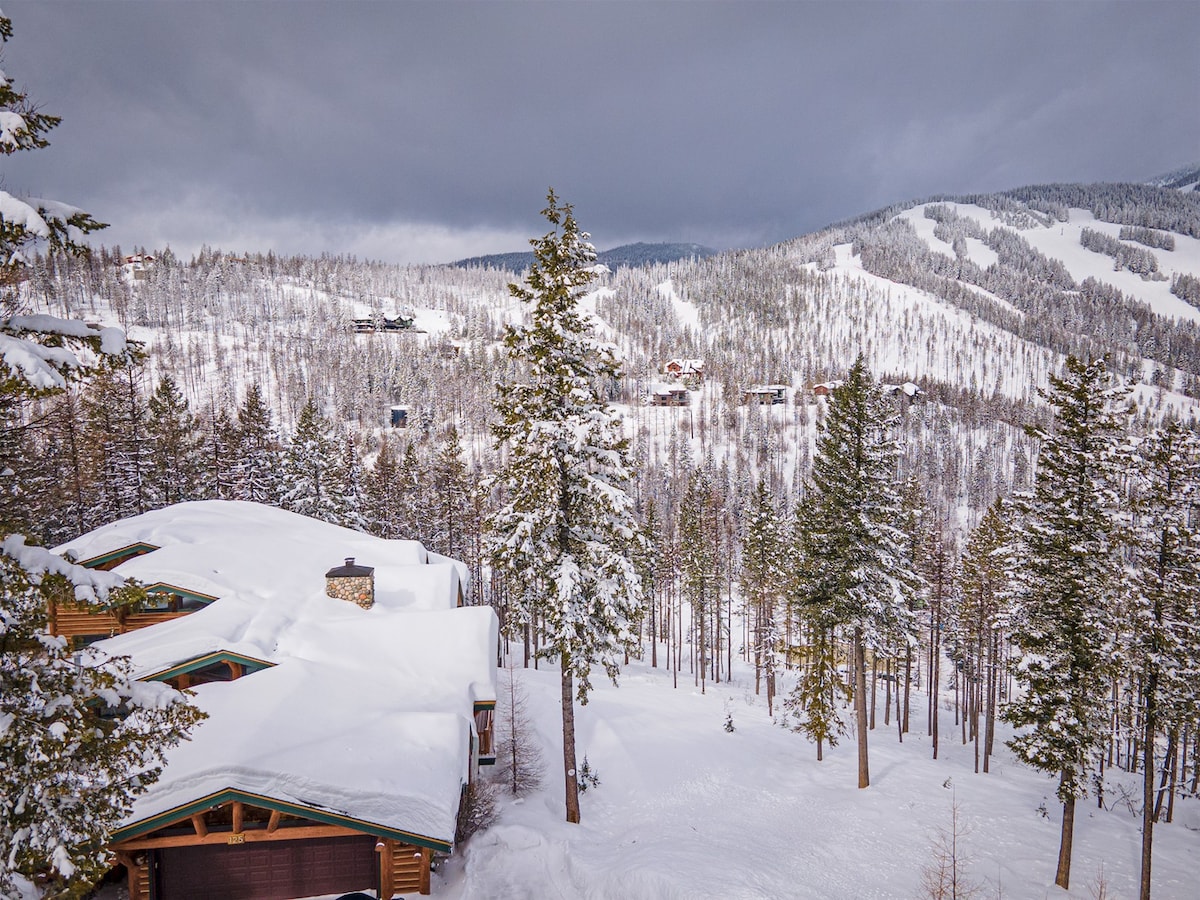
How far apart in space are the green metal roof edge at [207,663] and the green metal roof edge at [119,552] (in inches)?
284

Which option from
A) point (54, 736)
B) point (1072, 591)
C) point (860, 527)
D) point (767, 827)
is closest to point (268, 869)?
point (54, 736)

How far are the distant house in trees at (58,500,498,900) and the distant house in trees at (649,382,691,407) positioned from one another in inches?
5293

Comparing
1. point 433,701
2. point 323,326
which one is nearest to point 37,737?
point 433,701

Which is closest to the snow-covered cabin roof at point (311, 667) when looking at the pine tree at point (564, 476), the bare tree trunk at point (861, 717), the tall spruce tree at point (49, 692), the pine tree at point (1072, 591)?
the pine tree at point (564, 476)

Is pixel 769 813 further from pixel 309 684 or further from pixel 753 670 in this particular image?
pixel 753 670

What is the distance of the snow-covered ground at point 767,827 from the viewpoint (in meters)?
14.4

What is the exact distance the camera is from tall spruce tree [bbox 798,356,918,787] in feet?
69.7

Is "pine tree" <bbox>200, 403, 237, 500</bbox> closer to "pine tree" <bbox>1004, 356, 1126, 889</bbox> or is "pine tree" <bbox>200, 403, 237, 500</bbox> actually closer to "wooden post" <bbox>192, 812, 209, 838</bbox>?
"wooden post" <bbox>192, 812, 209, 838</bbox>

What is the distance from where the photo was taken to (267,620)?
64.2ft

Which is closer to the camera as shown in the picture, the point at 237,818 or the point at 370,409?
the point at 237,818

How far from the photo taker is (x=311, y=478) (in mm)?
40031

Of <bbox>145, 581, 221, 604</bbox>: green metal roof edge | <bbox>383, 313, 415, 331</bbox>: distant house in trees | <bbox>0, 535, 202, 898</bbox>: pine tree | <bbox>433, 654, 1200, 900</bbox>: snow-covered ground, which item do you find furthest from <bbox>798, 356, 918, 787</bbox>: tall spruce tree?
<bbox>383, 313, 415, 331</bbox>: distant house in trees

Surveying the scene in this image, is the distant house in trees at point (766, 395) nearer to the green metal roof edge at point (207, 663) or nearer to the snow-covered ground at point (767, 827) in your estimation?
the snow-covered ground at point (767, 827)

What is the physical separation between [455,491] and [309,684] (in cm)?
2686
